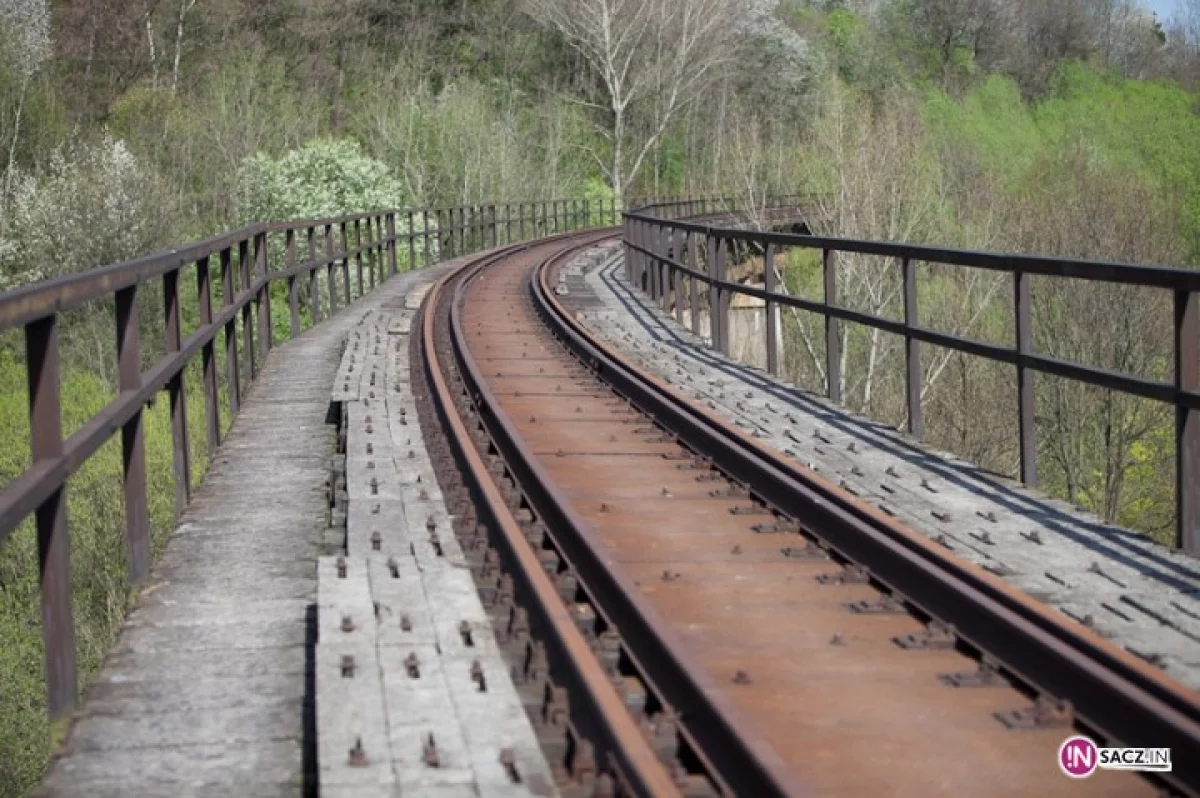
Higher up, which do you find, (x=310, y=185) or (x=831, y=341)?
(x=310, y=185)

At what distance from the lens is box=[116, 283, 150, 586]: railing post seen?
701 cm

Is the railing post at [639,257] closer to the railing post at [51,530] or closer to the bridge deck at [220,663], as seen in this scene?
the bridge deck at [220,663]

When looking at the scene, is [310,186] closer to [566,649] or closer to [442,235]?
[442,235]

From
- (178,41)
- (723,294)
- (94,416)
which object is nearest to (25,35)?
(178,41)

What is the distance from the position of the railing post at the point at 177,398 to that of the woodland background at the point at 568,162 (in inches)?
441

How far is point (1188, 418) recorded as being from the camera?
729 centimetres

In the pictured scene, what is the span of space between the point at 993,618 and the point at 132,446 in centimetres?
348

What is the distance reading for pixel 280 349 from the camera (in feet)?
56.5

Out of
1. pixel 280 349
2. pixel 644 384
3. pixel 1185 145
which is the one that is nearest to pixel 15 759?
pixel 280 349

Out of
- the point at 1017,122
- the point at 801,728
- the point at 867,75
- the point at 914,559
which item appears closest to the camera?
the point at 801,728

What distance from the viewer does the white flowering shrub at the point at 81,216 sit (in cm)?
4100

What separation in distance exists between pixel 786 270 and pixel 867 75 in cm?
2786

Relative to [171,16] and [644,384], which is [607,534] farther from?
[171,16]

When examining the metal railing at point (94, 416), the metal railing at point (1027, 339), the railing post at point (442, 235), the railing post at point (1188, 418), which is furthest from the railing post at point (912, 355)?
the railing post at point (442, 235)
